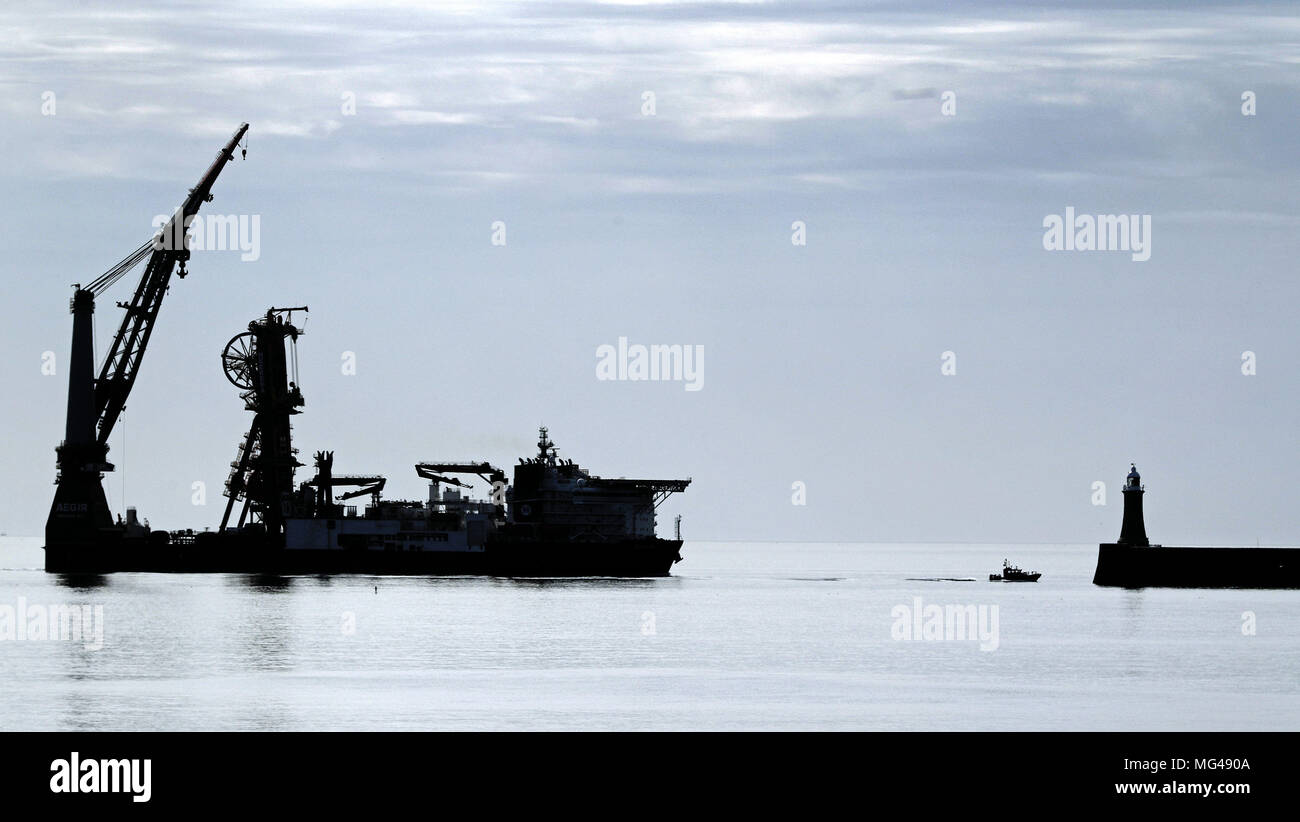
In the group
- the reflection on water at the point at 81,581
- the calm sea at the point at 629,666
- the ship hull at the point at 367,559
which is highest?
the ship hull at the point at 367,559

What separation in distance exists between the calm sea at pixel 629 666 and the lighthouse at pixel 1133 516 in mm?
9176

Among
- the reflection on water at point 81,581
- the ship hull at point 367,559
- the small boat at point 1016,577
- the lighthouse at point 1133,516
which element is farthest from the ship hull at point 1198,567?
the reflection on water at point 81,581

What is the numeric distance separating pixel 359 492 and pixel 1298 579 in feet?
221

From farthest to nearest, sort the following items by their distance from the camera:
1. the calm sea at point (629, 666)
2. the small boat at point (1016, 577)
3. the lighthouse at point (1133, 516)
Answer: the small boat at point (1016, 577) < the lighthouse at point (1133, 516) < the calm sea at point (629, 666)

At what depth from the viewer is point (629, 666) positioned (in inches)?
2463

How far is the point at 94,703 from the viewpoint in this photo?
49531mm

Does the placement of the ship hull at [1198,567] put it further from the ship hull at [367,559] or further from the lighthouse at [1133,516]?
the ship hull at [367,559]

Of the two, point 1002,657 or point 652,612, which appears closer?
point 1002,657

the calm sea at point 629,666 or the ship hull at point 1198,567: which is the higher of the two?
the ship hull at point 1198,567

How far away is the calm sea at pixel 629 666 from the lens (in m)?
47.9

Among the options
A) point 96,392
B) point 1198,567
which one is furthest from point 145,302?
point 1198,567
